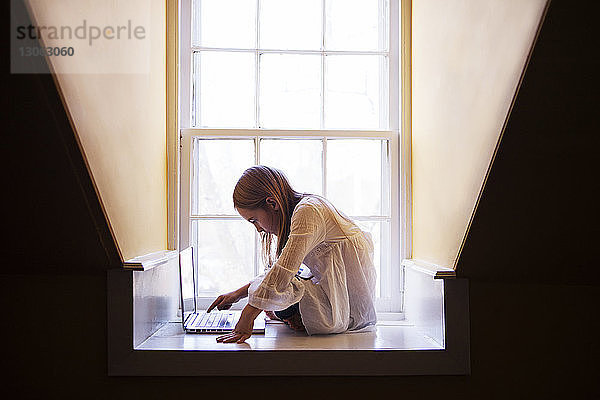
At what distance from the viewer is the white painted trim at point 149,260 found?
6.00ft

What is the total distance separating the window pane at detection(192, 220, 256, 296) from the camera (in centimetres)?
248

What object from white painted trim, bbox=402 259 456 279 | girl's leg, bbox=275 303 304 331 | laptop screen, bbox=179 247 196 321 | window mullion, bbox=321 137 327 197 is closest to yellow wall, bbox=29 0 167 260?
laptop screen, bbox=179 247 196 321

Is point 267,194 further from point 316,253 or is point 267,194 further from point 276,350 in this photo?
point 276,350

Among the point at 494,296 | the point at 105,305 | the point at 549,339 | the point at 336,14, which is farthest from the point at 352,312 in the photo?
the point at 336,14

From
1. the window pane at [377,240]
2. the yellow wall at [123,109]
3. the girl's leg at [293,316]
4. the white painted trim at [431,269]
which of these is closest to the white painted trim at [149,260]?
the yellow wall at [123,109]

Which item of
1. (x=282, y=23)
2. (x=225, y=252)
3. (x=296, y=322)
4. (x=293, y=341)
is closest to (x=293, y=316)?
(x=296, y=322)

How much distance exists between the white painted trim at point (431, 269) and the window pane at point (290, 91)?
2.21 ft

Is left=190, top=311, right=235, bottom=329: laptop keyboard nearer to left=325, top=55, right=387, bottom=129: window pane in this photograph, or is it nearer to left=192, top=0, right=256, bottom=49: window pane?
left=325, top=55, right=387, bottom=129: window pane

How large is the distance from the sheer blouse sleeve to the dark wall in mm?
248

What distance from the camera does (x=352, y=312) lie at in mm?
2160

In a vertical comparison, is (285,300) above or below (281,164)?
below

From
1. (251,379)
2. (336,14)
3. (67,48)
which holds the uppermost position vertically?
(336,14)

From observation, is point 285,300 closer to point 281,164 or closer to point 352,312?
point 352,312

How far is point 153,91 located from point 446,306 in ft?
4.09
